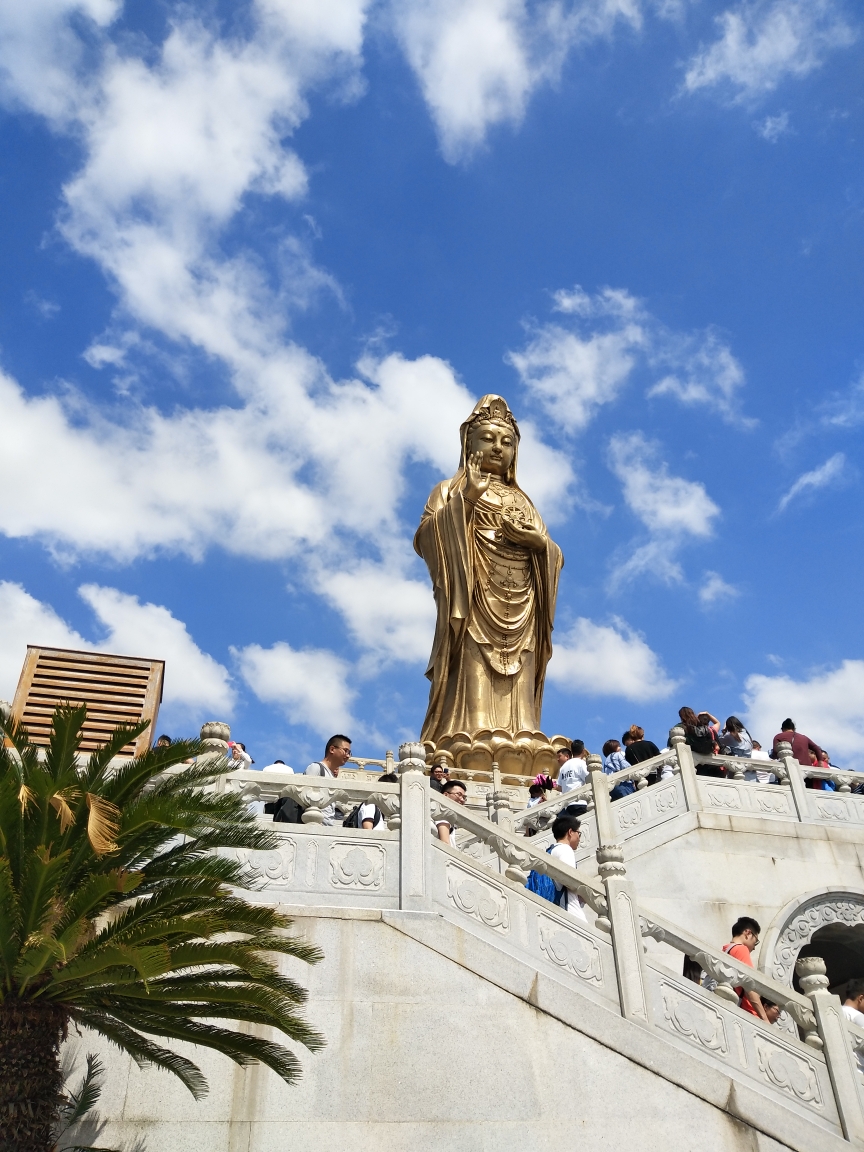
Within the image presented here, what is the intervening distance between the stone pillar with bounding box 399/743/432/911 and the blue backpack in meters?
0.91

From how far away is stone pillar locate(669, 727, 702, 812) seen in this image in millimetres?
11992

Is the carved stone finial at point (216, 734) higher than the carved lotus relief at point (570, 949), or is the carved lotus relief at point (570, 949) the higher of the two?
the carved stone finial at point (216, 734)

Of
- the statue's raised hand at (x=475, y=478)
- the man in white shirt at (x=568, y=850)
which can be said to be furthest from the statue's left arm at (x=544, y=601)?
the man in white shirt at (x=568, y=850)

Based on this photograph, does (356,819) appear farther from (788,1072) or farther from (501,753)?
(501,753)

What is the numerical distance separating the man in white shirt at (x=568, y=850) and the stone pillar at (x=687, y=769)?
3792mm

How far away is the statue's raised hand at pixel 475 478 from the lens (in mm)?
20641

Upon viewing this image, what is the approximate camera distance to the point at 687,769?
1220 centimetres

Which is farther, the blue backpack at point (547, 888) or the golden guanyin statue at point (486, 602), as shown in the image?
the golden guanyin statue at point (486, 602)

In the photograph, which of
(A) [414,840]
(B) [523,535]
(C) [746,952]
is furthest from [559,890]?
(B) [523,535]

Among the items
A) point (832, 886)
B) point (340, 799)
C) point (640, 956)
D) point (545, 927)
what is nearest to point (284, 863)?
point (340, 799)

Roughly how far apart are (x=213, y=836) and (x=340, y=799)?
150cm

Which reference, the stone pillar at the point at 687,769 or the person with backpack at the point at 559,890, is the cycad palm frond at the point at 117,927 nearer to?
the person with backpack at the point at 559,890

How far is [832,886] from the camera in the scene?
1162 cm

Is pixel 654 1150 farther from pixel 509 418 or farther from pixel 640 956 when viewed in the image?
pixel 509 418
